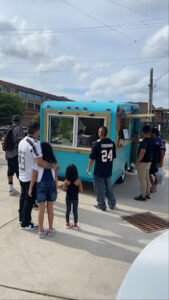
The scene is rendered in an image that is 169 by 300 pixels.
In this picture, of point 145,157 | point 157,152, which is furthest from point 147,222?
point 157,152

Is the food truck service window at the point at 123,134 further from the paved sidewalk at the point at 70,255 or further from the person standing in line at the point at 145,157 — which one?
the paved sidewalk at the point at 70,255

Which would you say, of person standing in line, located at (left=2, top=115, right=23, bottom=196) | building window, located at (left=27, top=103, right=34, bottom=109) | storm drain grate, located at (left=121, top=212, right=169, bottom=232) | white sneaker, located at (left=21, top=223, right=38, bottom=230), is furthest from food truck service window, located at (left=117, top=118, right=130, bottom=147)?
building window, located at (left=27, top=103, right=34, bottom=109)

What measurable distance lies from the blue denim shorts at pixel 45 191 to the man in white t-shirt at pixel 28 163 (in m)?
0.25

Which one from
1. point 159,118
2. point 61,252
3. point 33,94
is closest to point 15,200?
point 61,252

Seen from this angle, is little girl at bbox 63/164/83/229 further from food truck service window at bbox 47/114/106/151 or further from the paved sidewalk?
food truck service window at bbox 47/114/106/151

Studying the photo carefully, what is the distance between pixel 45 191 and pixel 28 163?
0.53 meters

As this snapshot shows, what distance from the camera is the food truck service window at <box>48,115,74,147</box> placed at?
637cm

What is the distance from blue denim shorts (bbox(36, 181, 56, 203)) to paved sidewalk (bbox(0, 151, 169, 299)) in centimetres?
66

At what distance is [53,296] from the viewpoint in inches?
105

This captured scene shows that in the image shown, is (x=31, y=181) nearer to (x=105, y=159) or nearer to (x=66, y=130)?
(x=105, y=159)

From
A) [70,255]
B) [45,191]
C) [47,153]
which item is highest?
[47,153]

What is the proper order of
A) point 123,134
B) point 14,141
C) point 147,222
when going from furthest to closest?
point 123,134 < point 14,141 < point 147,222

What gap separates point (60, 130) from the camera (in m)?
6.50

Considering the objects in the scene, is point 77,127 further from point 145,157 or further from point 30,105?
point 30,105
